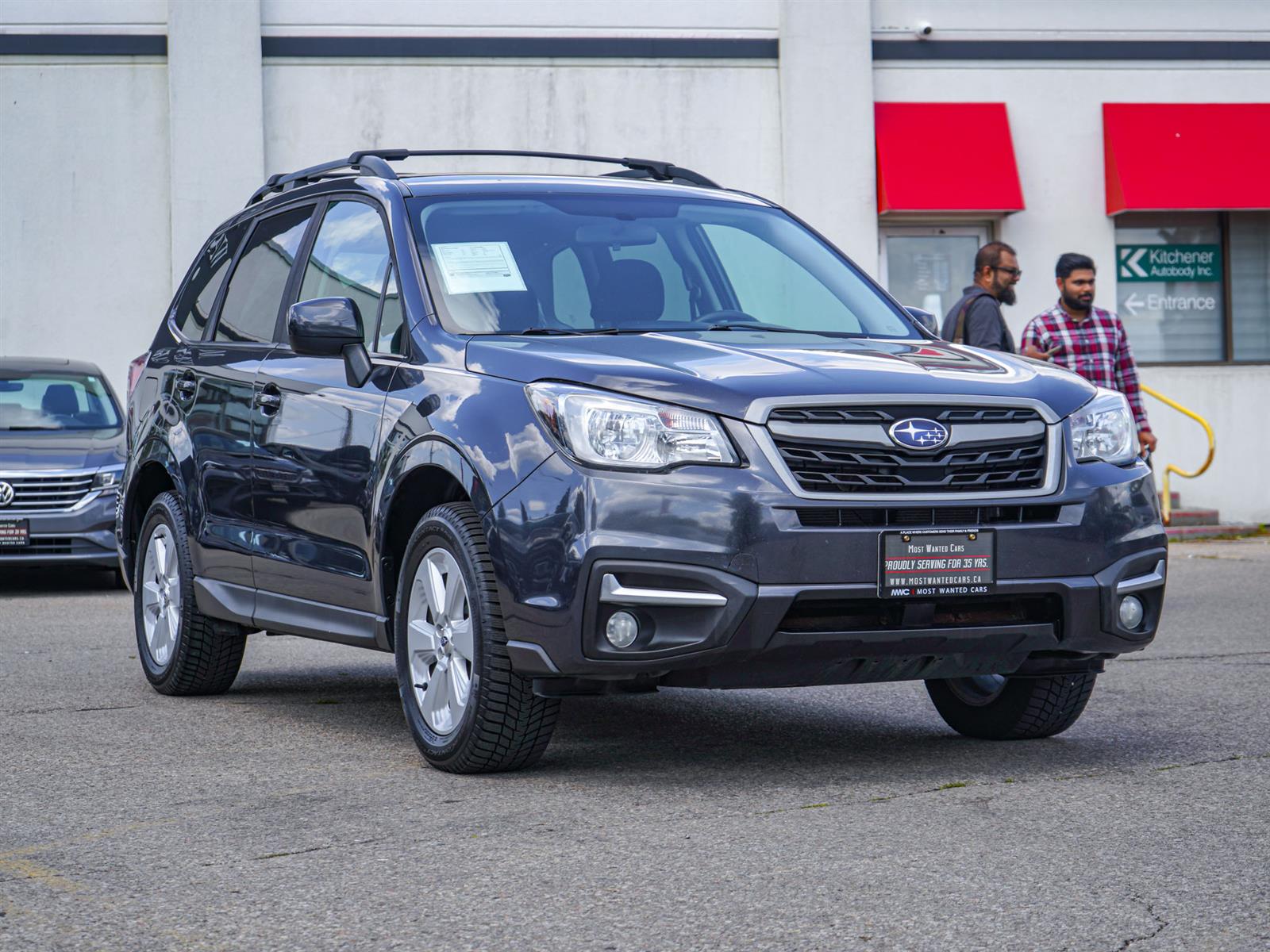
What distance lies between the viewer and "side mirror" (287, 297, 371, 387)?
611 cm

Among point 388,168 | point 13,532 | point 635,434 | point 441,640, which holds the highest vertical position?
point 388,168

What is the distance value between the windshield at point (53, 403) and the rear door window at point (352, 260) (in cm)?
782

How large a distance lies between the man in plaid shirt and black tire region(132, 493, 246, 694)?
14.9ft

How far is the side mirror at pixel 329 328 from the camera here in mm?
6105

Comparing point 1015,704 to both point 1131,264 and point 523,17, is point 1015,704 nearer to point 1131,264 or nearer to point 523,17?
point 523,17

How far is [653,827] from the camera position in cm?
488

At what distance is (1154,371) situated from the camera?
777 inches

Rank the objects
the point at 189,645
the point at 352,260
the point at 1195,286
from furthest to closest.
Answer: the point at 1195,286, the point at 189,645, the point at 352,260

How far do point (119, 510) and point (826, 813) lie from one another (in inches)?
174

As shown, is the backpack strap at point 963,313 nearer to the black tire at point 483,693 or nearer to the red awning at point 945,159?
A: the black tire at point 483,693

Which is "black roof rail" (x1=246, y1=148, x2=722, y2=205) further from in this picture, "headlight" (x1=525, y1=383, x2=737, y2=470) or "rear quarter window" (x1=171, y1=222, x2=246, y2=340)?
"headlight" (x1=525, y1=383, x2=737, y2=470)

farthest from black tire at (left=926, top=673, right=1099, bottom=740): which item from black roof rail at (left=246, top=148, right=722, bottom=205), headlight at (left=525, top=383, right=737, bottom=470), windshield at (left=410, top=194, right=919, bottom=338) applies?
black roof rail at (left=246, top=148, right=722, bottom=205)

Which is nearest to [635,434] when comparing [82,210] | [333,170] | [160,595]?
[333,170]

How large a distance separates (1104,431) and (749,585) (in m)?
1.30
